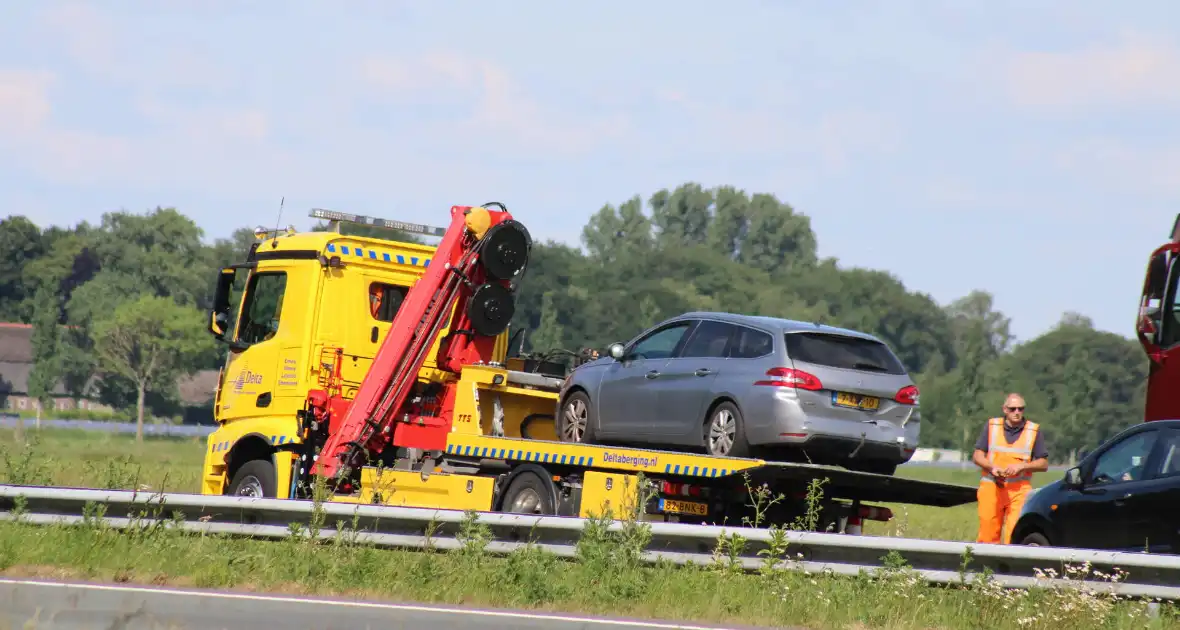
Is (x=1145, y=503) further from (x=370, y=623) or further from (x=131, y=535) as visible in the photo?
(x=131, y=535)

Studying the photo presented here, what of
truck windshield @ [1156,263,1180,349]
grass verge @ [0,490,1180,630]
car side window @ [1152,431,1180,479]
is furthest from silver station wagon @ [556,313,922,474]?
truck windshield @ [1156,263,1180,349]

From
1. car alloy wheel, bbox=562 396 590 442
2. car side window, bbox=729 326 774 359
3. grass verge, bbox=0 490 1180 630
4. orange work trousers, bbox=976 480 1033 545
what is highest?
car side window, bbox=729 326 774 359

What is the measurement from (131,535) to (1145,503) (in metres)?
7.35

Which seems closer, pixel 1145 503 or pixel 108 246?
pixel 1145 503

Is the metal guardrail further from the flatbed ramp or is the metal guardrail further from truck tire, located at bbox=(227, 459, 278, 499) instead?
truck tire, located at bbox=(227, 459, 278, 499)

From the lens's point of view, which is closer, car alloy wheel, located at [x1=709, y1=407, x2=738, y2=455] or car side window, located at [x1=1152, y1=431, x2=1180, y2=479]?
car side window, located at [x1=1152, y1=431, x2=1180, y2=479]

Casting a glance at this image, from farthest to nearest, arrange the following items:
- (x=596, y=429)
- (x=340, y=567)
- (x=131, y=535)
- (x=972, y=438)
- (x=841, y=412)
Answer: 1. (x=972, y=438)
2. (x=596, y=429)
3. (x=841, y=412)
4. (x=131, y=535)
5. (x=340, y=567)

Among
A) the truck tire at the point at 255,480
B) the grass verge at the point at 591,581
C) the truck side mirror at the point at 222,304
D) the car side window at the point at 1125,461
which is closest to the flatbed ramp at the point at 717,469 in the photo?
the car side window at the point at 1125,461

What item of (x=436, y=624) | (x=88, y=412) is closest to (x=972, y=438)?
(x=88, y=412)

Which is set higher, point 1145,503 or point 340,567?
point 1145,503

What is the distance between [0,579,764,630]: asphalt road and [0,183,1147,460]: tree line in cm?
6642

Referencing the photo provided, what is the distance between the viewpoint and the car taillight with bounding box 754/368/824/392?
12.9 m

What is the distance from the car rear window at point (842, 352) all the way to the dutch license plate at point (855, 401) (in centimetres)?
25

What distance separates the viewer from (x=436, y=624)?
28.7 feet
